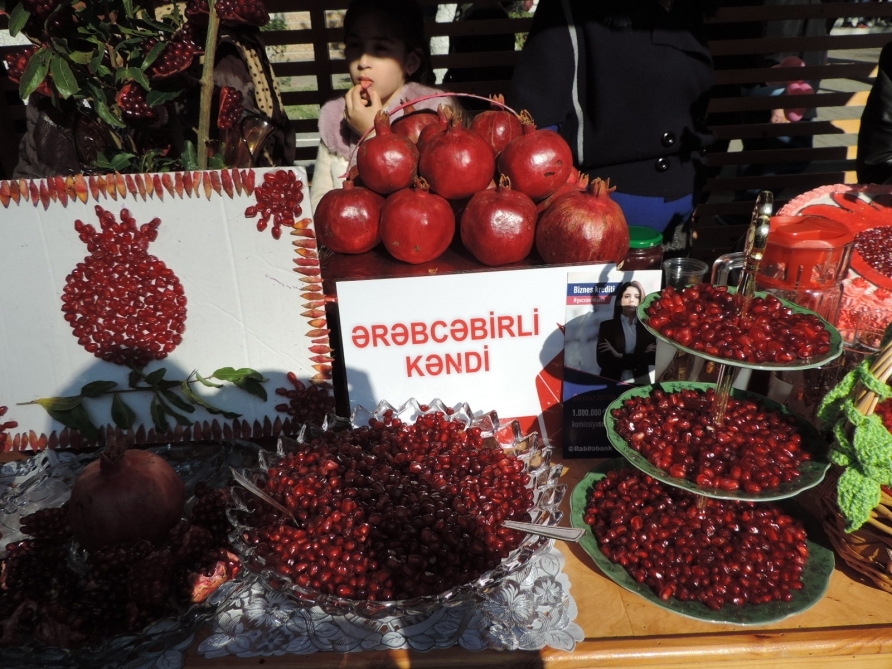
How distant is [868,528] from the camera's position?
1.09m

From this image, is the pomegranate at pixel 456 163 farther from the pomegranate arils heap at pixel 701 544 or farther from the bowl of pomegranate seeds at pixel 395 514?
the pomegranate arils heap at pixel 701 544

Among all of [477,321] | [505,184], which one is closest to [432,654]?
[477,321]

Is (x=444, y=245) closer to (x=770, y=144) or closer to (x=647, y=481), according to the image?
(x=647, y=481)

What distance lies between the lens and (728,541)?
3.69 ft

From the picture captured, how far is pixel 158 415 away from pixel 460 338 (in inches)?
28.0

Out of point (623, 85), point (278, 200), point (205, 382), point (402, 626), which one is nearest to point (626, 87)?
point (623, 85)

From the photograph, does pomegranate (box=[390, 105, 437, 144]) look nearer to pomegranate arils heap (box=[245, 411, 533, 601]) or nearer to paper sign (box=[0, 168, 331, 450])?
paper sign (box=[0, 168, 331, 450])

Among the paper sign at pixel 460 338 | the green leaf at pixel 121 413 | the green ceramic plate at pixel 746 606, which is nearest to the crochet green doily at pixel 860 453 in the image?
the green ceramic plate at pixel 746 606

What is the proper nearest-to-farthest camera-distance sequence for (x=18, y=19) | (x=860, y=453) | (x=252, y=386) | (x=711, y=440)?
(x=860, y=453) → (x=711, y=440) → (x=18, y=19) → (x=252, y=386)

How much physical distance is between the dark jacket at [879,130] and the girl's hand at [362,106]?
1.86 meters

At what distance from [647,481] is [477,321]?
474 millimetres

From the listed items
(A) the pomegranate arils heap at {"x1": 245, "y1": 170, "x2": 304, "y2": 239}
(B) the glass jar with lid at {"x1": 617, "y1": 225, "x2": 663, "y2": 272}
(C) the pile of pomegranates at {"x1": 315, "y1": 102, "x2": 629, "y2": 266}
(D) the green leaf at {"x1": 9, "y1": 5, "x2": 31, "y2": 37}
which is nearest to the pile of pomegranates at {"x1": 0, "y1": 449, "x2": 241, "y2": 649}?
(A) the pomegranate arils heap at {"x1": 245, "y1": 170, "x2": 304, "y2": 239}

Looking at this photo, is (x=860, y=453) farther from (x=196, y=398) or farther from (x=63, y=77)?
(x=63, y=77)

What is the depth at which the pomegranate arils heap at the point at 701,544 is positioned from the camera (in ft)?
3.56
